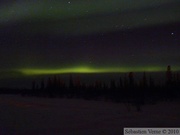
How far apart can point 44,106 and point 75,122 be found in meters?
0.90

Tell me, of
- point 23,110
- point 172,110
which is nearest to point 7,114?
point 23,110

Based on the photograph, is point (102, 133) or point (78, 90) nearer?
point (102, 133)

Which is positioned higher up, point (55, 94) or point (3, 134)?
point (55, 94)

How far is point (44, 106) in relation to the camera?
10391 millimetres

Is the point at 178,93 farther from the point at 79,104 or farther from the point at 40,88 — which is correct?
the point at 40,88

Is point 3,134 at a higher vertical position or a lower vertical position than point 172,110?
lower

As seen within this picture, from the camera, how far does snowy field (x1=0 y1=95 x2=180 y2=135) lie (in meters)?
9.72

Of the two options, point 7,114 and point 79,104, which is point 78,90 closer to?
point 79,104

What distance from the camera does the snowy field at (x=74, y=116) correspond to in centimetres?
972

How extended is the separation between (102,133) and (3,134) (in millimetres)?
2141

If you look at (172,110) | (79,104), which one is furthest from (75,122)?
(172,110)

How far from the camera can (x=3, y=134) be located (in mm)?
9562

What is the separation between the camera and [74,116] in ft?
33.3

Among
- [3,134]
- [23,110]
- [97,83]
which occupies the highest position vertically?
[97,83]
